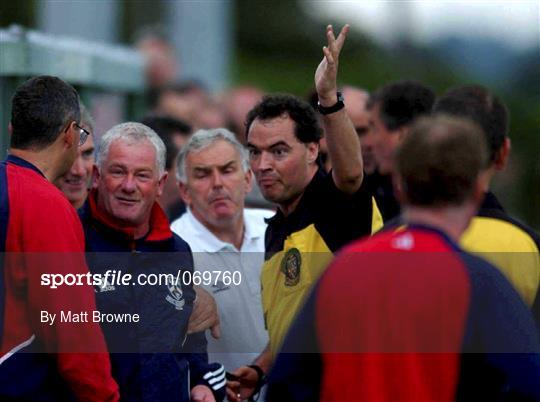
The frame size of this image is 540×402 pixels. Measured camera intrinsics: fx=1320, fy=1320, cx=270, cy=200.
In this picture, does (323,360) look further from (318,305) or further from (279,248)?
(279,248)

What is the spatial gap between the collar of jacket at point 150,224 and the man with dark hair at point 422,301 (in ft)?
5.07

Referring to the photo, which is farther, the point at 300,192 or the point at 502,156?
the point at 300,192

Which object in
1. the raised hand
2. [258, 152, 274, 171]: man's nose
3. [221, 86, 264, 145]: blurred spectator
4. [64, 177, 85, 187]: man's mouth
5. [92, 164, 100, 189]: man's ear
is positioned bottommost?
[221, 86, 264, 145]: blurred spectator

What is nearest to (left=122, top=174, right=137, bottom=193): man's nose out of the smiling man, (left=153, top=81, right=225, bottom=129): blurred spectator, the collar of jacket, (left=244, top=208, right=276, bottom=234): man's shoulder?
the smiling man

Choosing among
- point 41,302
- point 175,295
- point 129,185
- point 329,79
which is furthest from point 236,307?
point 41,302

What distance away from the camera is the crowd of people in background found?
10.5ft

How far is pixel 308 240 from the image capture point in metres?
4.76

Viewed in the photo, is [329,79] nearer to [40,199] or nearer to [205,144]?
[40,199]

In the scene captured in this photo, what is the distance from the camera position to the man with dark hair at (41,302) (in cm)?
405

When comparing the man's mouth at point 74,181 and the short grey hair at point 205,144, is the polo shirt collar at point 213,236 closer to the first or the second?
the short grey hair at point 205,144

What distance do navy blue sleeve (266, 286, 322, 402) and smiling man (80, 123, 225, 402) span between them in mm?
1195

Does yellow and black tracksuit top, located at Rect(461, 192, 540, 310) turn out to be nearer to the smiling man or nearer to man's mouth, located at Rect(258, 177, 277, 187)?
man's mouth, located at Rect(258, 177, 277, 187)

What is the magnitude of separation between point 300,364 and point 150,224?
1.61 meters

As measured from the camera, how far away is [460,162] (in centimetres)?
321
